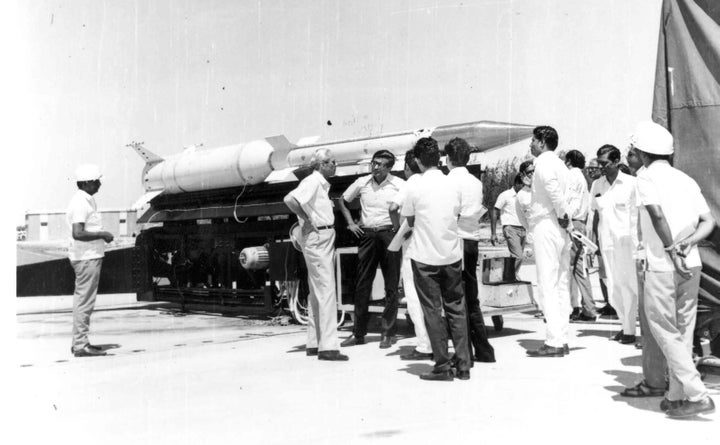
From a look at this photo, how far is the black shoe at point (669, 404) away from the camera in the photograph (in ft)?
13.6

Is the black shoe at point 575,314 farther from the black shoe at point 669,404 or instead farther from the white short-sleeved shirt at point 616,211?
the black shoe at point 669,404

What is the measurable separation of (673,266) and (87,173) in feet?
17.8

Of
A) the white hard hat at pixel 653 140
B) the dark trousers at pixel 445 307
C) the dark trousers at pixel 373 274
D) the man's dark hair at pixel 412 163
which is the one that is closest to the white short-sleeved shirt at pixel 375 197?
the dark trousers at pixel 373 274

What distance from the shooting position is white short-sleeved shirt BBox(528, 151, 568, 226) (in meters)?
6.15

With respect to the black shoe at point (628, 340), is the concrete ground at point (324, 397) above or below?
below

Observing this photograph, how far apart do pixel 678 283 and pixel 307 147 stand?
6.74 meters

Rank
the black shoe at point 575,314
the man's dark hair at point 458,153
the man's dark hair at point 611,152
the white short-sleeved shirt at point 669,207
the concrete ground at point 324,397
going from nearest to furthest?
the concrete ground at point 324,397, the white short-sleeved shirt at point 669,207, the man's dark hair at point 458,153, the man's dark hair at point 611,152, the black shoe at point 575,314

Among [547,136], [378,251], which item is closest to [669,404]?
[547,136]

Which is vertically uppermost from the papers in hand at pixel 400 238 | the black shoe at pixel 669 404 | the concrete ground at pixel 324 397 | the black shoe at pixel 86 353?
the papers in hand at pixel 400 238

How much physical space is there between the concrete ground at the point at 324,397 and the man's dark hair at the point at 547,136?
1863 mm

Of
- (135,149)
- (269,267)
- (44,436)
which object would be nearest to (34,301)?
(135,149)

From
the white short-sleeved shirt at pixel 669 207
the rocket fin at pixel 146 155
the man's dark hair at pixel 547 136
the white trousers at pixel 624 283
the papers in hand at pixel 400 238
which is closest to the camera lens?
the white short-sleeved shirt at pixel 669 207

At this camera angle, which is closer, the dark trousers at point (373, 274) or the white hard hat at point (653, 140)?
the white hard hat at point (653, 140)

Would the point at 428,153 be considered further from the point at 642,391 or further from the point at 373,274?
the point at 642,391
